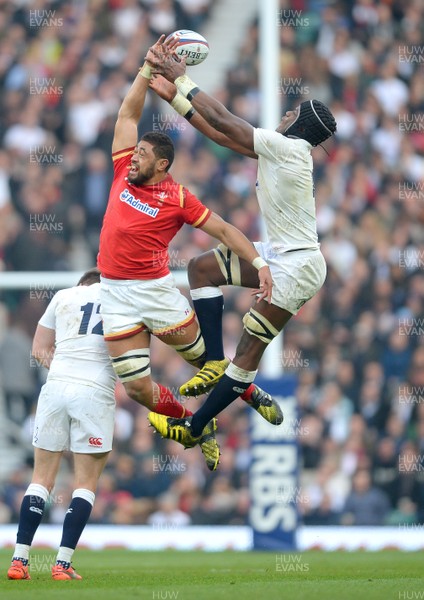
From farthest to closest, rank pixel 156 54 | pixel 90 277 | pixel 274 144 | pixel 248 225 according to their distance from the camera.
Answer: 1. pixel 248 225
2. pixel 90 277
3. pixel 274 144
4. pixel 156 54

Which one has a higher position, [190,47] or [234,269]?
[190,47]

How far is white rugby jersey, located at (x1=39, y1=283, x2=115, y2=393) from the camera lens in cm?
1040

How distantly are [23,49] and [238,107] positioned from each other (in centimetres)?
292

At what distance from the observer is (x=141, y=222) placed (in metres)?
10.2

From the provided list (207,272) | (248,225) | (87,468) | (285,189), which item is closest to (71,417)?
(87,468)

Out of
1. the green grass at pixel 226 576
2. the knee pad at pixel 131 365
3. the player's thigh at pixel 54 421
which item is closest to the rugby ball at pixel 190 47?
the knee pad at pixel 131 365

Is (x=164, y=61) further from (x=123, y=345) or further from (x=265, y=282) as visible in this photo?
(x=123, y=345)

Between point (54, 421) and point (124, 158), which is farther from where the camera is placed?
point (124, 158)

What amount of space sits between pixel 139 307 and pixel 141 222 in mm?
621

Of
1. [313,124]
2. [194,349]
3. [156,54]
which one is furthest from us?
[194,349]

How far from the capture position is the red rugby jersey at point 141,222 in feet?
33.6

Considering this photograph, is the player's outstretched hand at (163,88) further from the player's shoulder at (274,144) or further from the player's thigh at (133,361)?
the player's thigh at (133,361)

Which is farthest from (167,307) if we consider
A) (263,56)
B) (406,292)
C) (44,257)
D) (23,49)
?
(23,49)

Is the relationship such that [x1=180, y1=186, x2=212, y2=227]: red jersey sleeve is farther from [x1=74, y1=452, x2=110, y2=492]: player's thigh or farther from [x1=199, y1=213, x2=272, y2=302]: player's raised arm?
[x1=74, y1=452, x2=110, y2=492]: player's thigh
